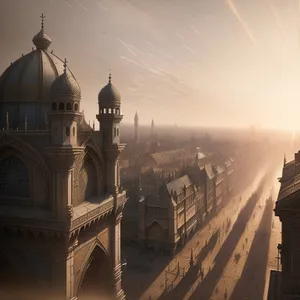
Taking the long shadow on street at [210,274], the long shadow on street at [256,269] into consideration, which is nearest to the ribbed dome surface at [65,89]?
the long shadow on street at [210,274]

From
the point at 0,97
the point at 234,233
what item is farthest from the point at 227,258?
the point at 0,97

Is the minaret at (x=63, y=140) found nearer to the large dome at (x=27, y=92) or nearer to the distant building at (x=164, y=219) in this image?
the large dome at (x=27, y=92)

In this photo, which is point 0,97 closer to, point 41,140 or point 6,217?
point 41,140

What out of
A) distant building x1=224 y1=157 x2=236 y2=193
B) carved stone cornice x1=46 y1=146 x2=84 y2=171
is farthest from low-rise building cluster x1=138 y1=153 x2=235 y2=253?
carved stone cornice x1=46 y1=146 x2=84 y2=171

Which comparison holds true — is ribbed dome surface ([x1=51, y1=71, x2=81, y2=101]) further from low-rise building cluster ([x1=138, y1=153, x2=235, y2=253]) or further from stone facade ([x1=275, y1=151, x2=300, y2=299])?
low-rise building cluster ([x1=138, y1=153, x2=235, y2=253])

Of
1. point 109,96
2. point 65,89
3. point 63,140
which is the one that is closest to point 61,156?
point 63,140
